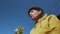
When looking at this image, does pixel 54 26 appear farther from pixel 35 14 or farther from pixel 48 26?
pixel 35 14

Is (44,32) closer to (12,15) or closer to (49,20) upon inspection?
(49,20)

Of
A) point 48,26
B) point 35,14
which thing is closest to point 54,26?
point 48,26

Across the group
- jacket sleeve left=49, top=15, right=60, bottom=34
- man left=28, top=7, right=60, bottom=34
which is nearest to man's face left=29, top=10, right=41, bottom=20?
man left=28, top=7, right=60, bottom=34

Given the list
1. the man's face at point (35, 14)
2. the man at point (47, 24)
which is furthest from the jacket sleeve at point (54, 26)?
the man's face at point (35, 14)

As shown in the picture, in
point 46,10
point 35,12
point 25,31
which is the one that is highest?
point 46,10

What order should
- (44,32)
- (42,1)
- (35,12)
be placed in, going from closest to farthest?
(44,32), (35,12), (42,1)

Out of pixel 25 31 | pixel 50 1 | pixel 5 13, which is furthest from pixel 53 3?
pixel 5 13

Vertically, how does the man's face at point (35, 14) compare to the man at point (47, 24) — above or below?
above

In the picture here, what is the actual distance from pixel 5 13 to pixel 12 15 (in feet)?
0.26

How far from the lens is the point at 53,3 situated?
1.42 metres

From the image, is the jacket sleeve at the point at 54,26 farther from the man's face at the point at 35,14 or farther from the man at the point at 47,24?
the man's face at the point at 35,14

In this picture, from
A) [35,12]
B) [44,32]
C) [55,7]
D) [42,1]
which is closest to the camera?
[44,32]

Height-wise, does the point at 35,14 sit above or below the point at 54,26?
above

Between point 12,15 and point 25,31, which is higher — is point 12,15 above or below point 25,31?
above
